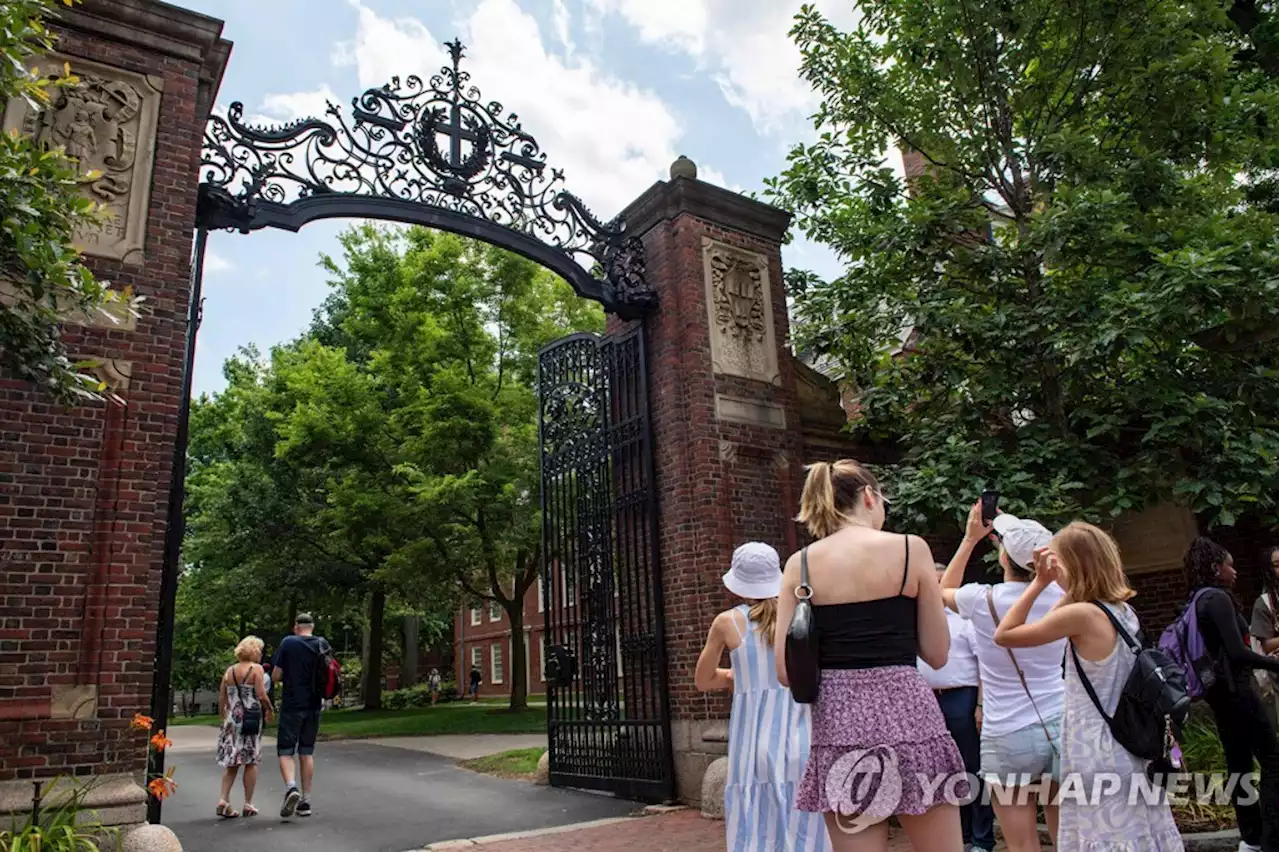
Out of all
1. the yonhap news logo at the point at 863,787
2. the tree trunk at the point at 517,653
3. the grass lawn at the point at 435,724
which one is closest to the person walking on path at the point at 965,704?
the yonhap news logo at the point at 863,787

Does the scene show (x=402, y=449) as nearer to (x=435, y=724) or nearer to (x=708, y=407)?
(x=435, y=724)

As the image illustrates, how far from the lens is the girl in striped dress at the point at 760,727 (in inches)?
147

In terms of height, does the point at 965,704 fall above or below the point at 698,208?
below

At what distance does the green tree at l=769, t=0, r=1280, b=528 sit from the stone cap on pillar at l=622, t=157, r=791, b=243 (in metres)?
0.39

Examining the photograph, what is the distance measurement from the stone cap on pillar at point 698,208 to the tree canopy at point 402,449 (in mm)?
8542

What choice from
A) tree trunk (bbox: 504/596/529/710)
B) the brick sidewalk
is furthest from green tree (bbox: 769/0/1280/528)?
tree trunk (bbox: 504/596/529/710)

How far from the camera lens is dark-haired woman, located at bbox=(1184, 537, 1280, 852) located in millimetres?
4570

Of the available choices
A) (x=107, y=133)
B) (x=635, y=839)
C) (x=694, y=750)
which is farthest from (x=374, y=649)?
(x=107, y=133)

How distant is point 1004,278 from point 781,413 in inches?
103

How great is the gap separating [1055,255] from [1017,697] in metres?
4.57

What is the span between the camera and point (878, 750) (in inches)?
108

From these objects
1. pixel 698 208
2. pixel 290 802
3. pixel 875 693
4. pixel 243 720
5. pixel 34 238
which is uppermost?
pixel 698 208

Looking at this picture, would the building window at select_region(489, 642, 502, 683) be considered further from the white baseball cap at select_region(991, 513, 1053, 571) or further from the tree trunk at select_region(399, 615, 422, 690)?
the white baseball cap at select_region(991, 513, 1053, 571)

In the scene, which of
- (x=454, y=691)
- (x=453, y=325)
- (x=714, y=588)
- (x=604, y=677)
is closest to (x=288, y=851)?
(x=604, y=677)
